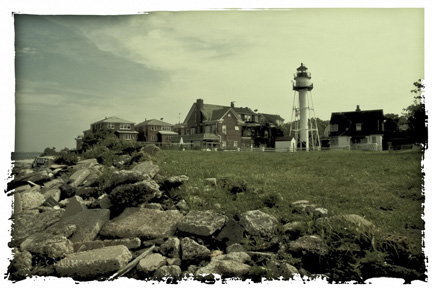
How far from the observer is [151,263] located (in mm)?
4500

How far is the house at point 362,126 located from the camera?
7.33 metres

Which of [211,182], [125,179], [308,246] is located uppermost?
[125,179]

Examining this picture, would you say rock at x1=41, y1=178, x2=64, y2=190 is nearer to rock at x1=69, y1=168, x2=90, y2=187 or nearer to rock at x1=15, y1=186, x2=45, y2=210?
rock at x1=69, y1=168, x2=90, y2=187

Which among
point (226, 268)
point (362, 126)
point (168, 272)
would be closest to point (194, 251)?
point (168, 272)

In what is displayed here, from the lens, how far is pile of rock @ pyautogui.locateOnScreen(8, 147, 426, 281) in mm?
4398

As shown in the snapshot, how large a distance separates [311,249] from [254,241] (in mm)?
821

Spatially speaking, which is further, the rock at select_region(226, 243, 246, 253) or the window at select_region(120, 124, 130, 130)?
the window at select_region(120, 124, 130, 130)

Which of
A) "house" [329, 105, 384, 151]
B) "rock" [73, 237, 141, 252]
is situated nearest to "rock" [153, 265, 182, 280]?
"rock" [73, 237, 141, 252]

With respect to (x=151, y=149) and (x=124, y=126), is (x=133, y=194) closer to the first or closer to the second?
(x=124, y=126)

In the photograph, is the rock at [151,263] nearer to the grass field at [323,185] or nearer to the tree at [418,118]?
the grass field at [323,185]

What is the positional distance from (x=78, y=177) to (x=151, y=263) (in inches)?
161

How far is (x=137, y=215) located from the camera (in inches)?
216

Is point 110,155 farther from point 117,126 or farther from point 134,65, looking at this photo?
point 134,65

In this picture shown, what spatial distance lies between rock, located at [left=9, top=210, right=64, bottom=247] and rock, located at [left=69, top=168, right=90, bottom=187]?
1.77m
